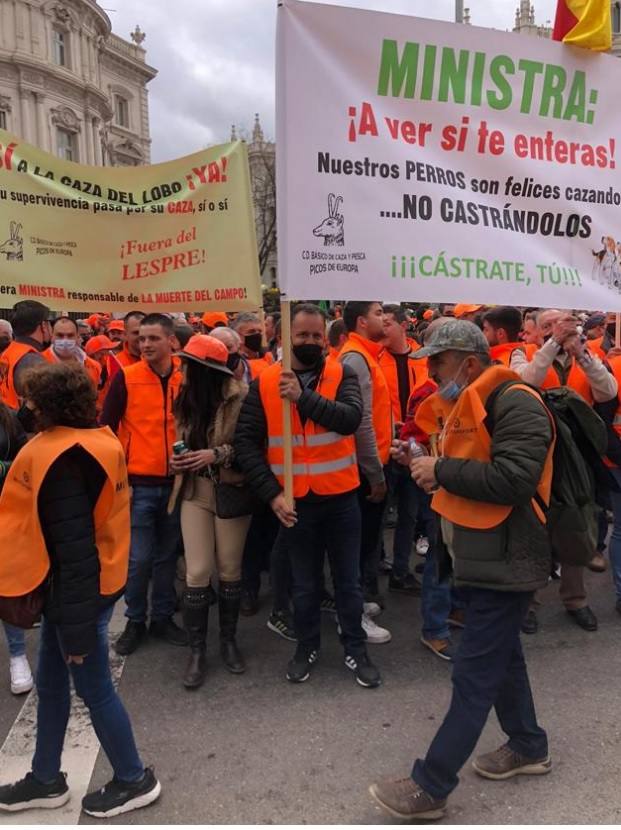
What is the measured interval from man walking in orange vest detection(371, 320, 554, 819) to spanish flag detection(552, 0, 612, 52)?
5.62ft

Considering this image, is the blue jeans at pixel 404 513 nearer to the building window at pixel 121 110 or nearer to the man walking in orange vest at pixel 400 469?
the man walking in orange vest at pixel 400 469

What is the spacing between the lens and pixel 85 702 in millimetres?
2648

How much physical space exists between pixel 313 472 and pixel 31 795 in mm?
1846

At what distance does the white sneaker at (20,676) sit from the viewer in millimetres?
3641

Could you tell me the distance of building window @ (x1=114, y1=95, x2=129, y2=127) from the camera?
5788 centimetres

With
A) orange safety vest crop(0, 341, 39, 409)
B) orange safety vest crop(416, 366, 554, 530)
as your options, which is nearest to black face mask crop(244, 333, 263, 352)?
orange safety vest crop(0, 341, 39, 409)

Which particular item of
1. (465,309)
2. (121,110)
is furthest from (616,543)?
(121,110)

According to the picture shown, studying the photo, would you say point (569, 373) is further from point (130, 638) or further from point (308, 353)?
point (130, 638)

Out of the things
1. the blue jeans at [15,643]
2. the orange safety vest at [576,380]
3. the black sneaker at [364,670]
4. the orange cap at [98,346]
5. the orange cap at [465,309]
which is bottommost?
the black sneaker at [364,670]

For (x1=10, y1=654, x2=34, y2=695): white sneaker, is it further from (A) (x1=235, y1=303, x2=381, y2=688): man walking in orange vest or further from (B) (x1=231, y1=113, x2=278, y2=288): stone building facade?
(B) (x1=231, y1=113, x2=278, y2=288): stone building facade

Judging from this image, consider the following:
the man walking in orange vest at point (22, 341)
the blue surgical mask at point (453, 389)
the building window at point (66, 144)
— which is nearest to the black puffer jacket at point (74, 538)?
the blue surgical mask at point (453, 389)

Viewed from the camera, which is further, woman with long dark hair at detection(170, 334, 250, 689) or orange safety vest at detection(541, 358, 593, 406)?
orange safety vest at detection(541, 358, 593, 406)

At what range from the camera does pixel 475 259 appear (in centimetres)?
317

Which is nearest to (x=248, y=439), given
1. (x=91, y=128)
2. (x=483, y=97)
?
(x=483, y=97)
